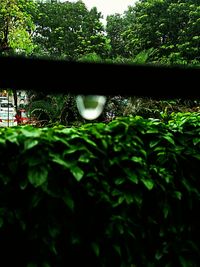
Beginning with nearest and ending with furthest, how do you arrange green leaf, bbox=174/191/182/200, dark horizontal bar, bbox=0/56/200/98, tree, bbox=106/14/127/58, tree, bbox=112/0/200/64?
dark horizontal bar, bbox=0/56/200/98 < green leaf, bbox=174/191/182/200 < tree, bbox=112/0/200/64 < tree, bbox=106/14/127/58

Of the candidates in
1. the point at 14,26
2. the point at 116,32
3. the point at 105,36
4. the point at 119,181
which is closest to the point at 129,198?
the point at 119,181

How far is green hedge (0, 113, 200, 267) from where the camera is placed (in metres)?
1.69

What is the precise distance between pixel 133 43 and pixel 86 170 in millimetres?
23425

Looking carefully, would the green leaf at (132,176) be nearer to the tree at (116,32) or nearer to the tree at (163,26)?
the tree at (163,26)

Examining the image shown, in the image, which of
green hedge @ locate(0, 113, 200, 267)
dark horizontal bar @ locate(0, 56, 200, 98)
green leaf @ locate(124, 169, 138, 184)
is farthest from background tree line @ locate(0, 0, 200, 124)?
dark horizontal bar @ locate(0, 56, 200, 98)

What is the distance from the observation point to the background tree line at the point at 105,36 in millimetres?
9305

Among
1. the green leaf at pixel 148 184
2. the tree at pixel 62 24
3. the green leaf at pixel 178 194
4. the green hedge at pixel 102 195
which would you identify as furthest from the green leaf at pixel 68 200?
the tree at pixel 62 24

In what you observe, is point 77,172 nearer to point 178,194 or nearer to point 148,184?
point 148,184

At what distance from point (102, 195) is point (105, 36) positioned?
26503 mm

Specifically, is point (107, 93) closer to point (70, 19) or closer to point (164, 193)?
point (164, 193)

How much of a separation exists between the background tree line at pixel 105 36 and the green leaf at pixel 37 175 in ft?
4.47

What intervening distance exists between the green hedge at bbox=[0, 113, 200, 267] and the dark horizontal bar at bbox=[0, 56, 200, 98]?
0.84m

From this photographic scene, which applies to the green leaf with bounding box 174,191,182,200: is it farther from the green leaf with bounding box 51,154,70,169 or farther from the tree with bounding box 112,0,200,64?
the tree with bounding box 112,0,200,64

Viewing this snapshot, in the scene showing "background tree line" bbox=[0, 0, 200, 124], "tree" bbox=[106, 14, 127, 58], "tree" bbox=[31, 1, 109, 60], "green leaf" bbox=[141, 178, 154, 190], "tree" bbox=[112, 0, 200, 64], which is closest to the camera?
"green leaf" bbox=[141, 178, 154, 190]
